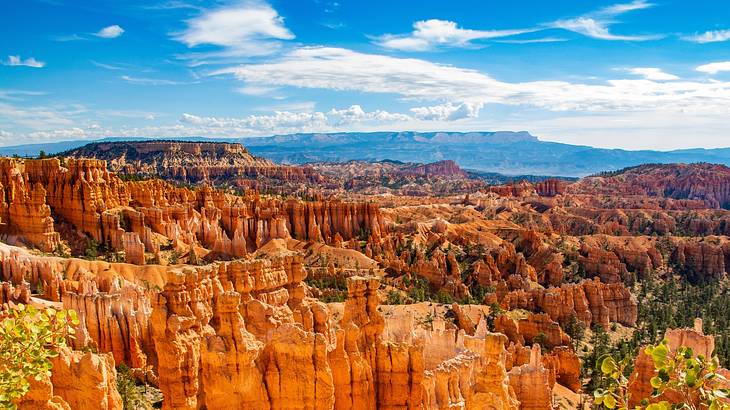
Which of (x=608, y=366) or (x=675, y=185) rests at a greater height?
(x=608, y=366)

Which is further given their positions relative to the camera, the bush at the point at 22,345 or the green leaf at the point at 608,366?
the bush at the point at 22,345

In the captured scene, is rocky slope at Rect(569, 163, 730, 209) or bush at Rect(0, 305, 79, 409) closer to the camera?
bush at Rect(0, 305, 79, 409)

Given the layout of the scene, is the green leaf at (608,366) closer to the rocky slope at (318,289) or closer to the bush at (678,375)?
the bush at (678,375)

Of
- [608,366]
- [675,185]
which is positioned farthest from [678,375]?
[675,185]

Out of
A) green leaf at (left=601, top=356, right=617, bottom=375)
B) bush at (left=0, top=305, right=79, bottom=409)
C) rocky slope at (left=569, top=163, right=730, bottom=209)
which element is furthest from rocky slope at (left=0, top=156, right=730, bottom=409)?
rocky slope at (left=569, top=163, right=730, bottom=209)

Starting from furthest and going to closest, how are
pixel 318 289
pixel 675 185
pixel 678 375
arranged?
pixel 675 185 → pixel 318 289 → pixel 678 375

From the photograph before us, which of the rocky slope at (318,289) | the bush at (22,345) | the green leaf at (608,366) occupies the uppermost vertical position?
the green leaf at (608,366)

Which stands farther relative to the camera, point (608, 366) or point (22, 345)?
point (22, 345)

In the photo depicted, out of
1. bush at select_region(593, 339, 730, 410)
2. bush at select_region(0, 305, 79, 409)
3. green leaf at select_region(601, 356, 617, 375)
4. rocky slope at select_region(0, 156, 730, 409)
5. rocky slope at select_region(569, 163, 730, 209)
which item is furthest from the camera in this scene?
rocky slope at select_region(569, 163, 730, 209)

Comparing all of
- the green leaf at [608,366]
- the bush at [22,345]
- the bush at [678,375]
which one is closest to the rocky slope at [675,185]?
the bush at [678,375]

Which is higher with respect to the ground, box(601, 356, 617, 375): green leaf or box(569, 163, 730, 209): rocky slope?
box(601, 356, 617, 375): green leaf

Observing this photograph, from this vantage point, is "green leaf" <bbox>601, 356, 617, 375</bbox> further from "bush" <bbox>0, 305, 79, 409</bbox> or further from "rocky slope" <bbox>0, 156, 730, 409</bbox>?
"rocky slope" <bbox>0, 156, 730, 409</bbox>

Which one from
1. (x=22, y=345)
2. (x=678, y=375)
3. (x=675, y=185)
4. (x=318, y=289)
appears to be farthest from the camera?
(x=675, y=185)

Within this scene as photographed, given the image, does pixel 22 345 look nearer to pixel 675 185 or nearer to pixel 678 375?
pixel 678 375
